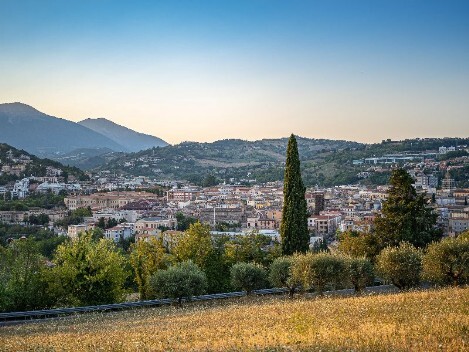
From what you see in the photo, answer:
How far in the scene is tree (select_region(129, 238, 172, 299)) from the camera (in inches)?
1152

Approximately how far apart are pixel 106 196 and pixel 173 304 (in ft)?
379

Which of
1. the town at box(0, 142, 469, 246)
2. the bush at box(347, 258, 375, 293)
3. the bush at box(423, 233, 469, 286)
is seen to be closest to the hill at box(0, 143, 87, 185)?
the town at box(0, 142, 469, 246)

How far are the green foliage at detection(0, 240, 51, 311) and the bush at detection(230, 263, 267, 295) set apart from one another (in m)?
9.45

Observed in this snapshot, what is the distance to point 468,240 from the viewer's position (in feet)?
69.3

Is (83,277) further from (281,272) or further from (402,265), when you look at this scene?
(402,265)

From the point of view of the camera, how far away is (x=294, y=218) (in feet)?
102

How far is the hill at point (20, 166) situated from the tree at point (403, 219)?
111877 mm

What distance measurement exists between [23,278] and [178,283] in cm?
793

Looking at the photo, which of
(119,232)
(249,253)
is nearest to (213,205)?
(119,232)

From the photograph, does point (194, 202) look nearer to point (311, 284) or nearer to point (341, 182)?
point (341, 182)

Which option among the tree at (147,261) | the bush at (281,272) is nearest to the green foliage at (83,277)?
the tree at (147,261)

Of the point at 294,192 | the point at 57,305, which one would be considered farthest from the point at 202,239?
the point at 57,305

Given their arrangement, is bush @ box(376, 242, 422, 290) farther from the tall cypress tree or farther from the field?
the tall cypress tree

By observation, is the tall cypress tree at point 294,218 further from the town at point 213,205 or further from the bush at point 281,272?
the town at point 213,205
